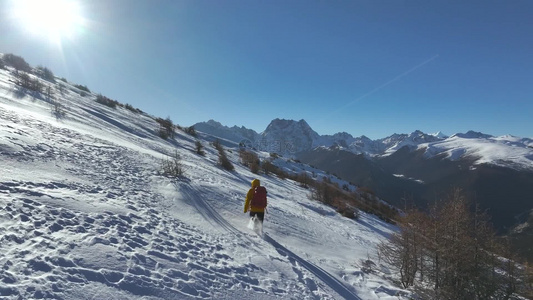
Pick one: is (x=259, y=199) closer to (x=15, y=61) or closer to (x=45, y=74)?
(x=45, y=74)

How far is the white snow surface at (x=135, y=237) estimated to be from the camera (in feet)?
11.4

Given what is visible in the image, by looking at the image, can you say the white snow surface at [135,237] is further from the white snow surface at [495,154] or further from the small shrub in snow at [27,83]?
the white snow surface at [495,154]

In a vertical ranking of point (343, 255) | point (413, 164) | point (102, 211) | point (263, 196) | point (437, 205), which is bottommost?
point (343, 255)

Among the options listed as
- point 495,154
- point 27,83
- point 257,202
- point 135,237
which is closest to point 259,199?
point 257,202

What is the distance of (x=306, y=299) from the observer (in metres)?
4.80

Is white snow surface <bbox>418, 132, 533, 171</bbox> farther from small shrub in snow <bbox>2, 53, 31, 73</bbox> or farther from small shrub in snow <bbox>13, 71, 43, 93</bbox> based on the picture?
small shrub in snow <bbox>2, 53, 31, 73</bbox>

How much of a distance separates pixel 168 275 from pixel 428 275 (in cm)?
535

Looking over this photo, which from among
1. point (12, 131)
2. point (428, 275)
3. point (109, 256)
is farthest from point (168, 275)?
point (12, 131)

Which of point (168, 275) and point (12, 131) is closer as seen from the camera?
point (168, 275)

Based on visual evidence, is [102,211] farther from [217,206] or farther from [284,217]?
[284,217]

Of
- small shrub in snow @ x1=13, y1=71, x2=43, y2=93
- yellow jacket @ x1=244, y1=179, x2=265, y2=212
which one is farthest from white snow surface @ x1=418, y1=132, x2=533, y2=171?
small shrub in snow @ x1=13, y1=71, x2=43, y2=93

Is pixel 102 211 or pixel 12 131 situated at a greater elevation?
pixel 12 131

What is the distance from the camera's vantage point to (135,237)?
474 cm

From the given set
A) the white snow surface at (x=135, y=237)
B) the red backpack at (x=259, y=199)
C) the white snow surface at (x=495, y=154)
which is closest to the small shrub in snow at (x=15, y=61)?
the white snow surface at (x=135, y=237)
